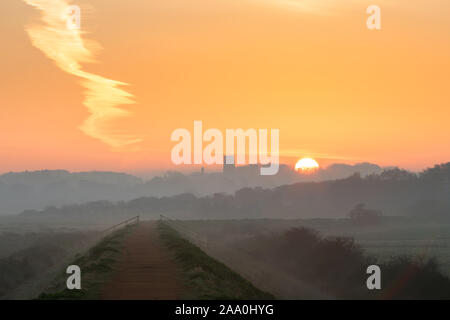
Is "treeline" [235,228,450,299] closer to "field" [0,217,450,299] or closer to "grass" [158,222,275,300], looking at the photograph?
"field" [0,217,450,299]

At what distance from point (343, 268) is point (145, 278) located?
23468 millimetres

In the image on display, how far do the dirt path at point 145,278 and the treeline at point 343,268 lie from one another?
503 inches

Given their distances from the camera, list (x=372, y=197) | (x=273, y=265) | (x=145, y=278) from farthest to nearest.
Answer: (x=372, y=197) < (x=273, y=265) < (x=145, y=278)

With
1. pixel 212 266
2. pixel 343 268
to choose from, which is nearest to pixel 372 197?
pixel 343 268

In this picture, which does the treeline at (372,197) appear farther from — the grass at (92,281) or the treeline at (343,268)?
the grass at (92,281)

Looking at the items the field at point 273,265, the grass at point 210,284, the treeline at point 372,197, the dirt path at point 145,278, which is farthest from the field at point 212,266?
the treeline at point 372,197

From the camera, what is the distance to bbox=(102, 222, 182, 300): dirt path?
2170cm

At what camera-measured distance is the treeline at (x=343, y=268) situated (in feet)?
122

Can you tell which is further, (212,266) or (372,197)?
(372,197)

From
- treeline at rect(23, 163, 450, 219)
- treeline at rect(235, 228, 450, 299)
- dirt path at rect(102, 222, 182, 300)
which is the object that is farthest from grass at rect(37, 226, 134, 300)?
treeline at rect(23, 163, 450, 219)

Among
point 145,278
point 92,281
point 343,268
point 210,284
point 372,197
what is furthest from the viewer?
point 372,197

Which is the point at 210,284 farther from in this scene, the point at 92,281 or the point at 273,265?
the point at 273,265

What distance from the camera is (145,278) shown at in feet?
83.9
